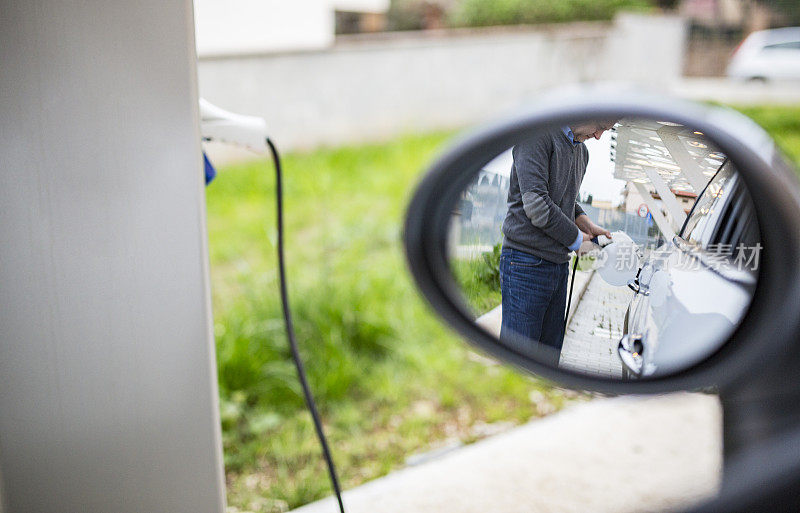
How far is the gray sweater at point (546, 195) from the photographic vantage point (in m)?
0.84

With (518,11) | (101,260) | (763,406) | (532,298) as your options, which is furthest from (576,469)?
(518,11)

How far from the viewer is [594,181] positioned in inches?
32.7

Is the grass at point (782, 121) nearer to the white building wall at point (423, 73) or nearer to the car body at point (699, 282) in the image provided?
the white building wall at point (423, 73)

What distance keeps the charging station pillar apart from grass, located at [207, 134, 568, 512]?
105 centimetres

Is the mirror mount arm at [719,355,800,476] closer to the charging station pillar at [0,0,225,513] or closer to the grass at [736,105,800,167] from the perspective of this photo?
the charging station pillar at [0,0,225,513]

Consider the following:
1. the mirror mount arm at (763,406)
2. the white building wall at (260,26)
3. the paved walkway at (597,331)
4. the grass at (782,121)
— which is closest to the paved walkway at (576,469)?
the mirror mount arm at (763,406)

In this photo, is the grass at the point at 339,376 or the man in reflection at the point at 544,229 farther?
the grass at the point at 339,376

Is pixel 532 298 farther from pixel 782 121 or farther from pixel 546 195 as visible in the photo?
pixel 782 121

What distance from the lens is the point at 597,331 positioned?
912 millimetres

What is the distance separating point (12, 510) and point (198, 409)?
0.29 metres

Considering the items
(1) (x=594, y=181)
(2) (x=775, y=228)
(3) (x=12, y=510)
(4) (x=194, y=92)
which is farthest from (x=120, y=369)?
(2) (x=775, y=228)

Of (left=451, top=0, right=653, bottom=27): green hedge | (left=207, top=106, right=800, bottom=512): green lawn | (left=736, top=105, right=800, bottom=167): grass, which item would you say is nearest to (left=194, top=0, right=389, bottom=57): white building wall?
(left=207, top=106, right=800, bottom=512): green lawn


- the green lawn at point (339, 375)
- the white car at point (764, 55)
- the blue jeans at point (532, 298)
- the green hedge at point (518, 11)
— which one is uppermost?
the green hedge at point (518, 11)

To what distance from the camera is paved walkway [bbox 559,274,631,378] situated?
→ 2.85ft
